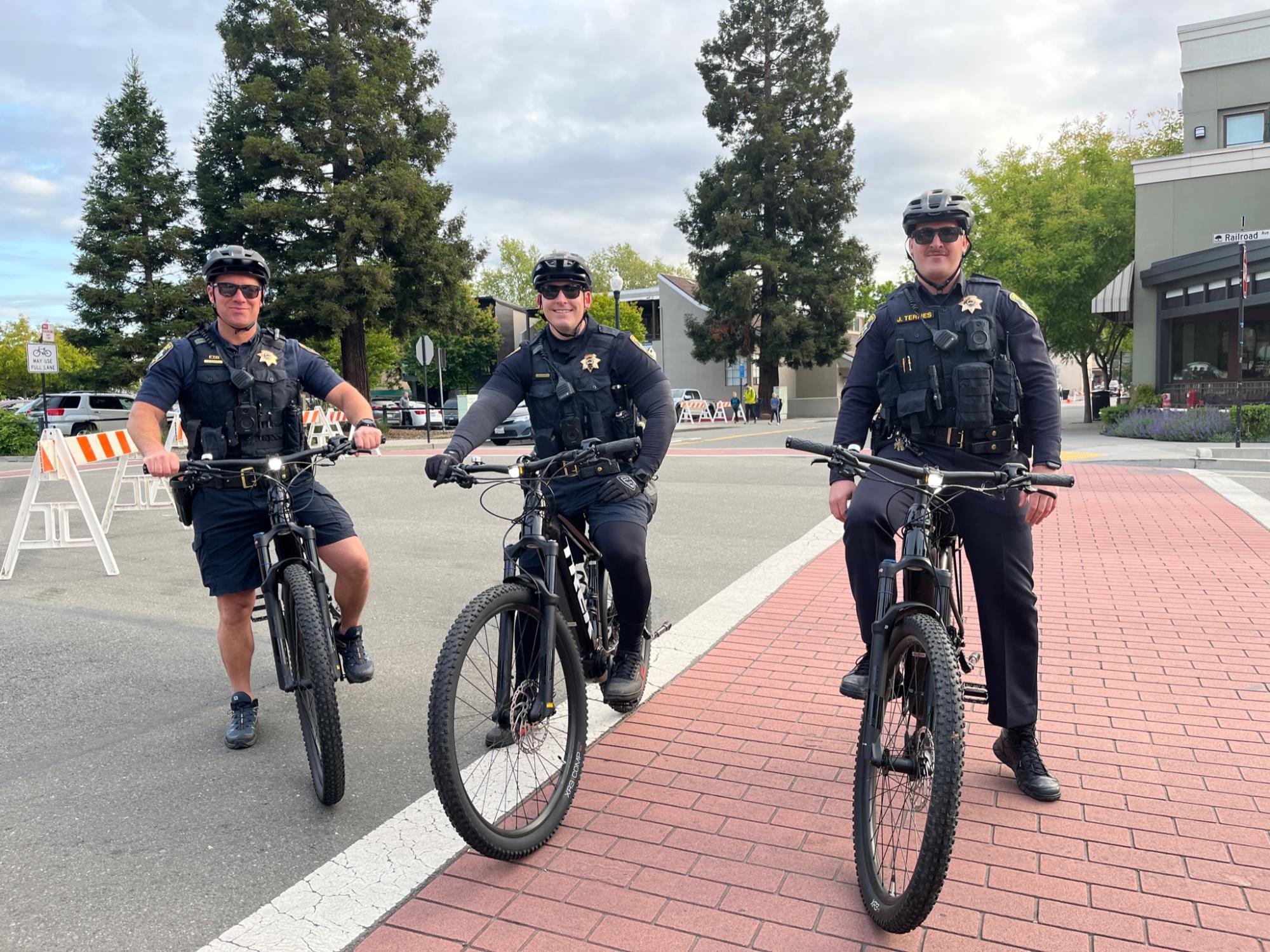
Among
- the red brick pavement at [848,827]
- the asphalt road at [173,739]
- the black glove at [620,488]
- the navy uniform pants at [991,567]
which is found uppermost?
the black glove at [620,488]

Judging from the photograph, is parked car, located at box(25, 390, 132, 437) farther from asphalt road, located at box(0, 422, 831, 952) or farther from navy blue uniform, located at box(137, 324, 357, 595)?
navy blue uniform, located at box(137, 324, 357, 595)

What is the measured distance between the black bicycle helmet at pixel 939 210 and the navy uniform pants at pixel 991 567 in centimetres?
84

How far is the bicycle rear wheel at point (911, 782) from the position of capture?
2.32m

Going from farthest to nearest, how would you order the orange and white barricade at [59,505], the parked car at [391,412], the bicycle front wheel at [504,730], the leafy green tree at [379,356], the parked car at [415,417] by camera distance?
the leafy green tree at [379,356], the parked car at [391,412], the parked car at [415,417], the orange and white barricade at [59,505], the bicycle front wheel at [504,730]

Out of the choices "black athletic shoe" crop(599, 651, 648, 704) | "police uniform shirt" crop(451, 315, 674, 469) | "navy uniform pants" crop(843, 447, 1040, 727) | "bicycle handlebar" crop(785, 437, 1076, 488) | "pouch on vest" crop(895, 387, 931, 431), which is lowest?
"black athletic shoe" crop(599, 651, 648, 704)

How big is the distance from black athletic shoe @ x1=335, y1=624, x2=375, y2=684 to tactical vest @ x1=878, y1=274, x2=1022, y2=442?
2.43 meters

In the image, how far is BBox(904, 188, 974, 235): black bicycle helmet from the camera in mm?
3232

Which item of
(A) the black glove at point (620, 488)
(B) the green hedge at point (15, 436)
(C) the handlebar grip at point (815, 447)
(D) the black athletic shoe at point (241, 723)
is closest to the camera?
(C) the handlebar grip at point (815, 447)

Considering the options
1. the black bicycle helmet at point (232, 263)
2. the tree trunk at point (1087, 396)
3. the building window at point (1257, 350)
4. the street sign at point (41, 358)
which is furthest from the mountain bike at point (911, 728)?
the tree trunk at point (1087, 396)

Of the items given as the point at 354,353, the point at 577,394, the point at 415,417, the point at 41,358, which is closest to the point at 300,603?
the point at 577,394

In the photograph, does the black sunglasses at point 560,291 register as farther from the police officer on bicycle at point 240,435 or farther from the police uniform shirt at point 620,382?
the police officer on bicycle at point 240,435

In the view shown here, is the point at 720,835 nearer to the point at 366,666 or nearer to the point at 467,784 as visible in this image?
the point at 467,784

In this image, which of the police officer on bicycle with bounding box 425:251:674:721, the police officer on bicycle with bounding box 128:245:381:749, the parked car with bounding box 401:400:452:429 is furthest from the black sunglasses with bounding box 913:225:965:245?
the parked car with bounding box 401:400:452:429

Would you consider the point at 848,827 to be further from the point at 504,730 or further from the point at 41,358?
the point at 41,358
